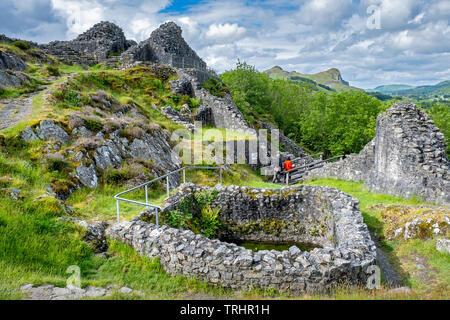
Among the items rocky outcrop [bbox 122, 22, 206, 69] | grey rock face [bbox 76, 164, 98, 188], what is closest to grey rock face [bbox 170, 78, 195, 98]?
rocky outcrop [bbox 122, 22, 206, 69]

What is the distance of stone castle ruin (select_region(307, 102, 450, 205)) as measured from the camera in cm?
1328

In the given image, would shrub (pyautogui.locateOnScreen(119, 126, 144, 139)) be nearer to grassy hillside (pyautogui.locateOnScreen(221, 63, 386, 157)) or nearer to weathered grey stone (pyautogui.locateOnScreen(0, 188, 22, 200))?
weathered grey stone (pyautogui.locateOnScreen(0, 188, 22, 200))

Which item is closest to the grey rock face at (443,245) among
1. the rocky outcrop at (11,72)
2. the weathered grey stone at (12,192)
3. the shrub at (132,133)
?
the weathered grey stone at (12,192)

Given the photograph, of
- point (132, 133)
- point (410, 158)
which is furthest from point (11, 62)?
point (410, 158)

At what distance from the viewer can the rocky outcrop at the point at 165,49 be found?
3481 cm

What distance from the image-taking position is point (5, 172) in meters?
10.2

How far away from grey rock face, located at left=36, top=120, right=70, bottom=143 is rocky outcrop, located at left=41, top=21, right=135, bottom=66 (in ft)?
70.7

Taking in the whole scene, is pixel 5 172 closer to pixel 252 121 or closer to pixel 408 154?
pixel 408 154

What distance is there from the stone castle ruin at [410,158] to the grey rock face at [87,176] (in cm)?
1423

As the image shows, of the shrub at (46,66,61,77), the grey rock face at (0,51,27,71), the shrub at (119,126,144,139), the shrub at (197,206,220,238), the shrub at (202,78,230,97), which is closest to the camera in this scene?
the shrub at (197,206,220,238)

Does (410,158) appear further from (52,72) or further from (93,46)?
(93,46)

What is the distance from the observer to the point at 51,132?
13344 millimetres

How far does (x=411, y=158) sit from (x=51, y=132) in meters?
16.9
